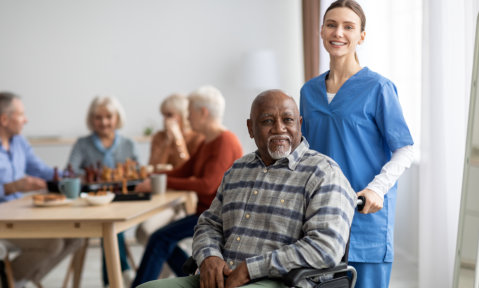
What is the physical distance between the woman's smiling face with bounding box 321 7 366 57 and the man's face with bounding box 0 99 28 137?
2.32m

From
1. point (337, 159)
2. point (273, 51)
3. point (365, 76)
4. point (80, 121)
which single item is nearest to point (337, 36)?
point (365, 76)

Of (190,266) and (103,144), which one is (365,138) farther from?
(103,144)

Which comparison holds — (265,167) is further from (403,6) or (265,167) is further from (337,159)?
(403,6)

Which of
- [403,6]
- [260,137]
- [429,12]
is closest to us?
[260,137]

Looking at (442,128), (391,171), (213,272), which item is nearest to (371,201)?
(391,171)

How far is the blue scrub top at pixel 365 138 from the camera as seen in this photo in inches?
71.8

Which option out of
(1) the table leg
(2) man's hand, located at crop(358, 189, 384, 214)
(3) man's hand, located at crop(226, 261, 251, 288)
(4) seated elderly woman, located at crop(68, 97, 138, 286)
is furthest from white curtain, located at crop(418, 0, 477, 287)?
(4) seated elderly woman, located at crop(68, 97, 138, 286)

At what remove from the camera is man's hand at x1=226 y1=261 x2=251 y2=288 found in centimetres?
162

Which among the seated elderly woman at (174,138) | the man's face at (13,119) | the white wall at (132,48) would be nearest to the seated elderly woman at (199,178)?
the seated elderly woman at (174,138)

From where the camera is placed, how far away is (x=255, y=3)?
559cm

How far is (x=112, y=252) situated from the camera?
8.12ft

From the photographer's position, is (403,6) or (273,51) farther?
(273,51)

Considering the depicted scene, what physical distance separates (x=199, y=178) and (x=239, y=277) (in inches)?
58.8

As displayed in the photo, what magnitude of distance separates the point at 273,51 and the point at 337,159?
12.6ft
